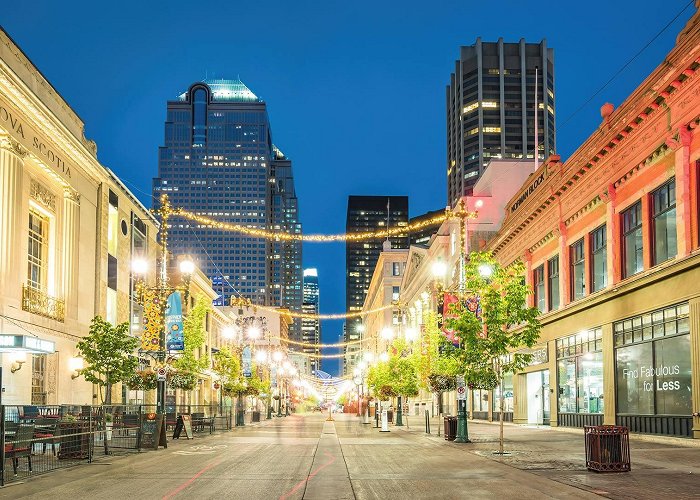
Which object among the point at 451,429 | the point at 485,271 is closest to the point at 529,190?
the point at 451,429

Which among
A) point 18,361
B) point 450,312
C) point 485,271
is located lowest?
point 18,361

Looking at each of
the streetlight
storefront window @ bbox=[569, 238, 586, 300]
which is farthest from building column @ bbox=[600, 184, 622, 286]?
the streetlight

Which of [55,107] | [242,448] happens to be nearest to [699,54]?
[242,448]

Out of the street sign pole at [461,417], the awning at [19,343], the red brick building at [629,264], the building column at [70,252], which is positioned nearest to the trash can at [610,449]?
the red brick building at [629,264]

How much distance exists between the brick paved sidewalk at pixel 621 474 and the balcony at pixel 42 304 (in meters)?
19.7

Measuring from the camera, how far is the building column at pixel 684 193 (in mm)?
28656

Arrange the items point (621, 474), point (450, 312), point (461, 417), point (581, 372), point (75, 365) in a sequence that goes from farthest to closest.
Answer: point (75, 365)
point (581, 372)
point (461, 417)
point (450, 312)
point (621, 474)

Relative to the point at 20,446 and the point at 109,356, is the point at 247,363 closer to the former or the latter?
the point at 109,356

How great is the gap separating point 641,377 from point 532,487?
17775mm

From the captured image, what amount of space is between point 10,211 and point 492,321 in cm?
2086

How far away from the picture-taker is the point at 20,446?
19953 mm

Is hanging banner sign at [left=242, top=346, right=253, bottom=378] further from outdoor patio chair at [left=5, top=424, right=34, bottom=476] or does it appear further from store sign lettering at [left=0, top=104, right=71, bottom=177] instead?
outdoor patio chair at [left=5, top=424, right=34, bottom=476]

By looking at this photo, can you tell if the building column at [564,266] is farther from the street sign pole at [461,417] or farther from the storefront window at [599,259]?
the street sign pole at [461,417]

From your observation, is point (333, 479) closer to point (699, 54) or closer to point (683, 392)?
point (683, 392)
